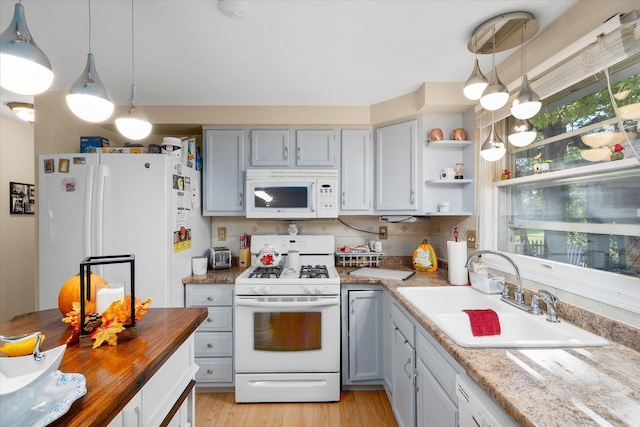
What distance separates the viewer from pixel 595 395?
79 centimetres

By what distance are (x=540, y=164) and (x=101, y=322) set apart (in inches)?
87.7

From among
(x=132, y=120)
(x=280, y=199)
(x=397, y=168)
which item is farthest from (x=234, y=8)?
(x=397, y=168)

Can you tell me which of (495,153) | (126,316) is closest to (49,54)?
(126,316)

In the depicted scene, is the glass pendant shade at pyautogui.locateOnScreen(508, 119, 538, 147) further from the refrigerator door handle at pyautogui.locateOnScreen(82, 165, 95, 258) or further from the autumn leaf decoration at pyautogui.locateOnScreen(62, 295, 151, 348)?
the refrigerator door handle at pyautogui.locateOnScreen(82, 165, 95, 258)

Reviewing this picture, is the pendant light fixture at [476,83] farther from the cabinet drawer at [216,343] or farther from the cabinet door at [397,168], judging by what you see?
the cabinet drawer at [216,343]

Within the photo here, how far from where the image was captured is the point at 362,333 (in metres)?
2.25

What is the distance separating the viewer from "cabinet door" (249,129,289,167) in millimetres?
2588

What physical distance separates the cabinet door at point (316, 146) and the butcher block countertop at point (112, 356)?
5.41 ft

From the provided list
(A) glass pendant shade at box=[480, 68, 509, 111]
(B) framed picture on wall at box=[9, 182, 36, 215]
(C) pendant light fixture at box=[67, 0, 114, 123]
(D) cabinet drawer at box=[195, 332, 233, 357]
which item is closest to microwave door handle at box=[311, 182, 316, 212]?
(D) cabinet drawer at box=[195, 332, 233, 357]

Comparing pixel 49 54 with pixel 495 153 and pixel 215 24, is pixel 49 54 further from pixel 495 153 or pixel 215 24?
pixel 495 153

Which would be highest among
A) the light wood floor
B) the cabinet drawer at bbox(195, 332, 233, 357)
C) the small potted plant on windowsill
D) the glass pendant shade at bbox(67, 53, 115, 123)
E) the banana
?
the glass pendant shade at bbox(67, 53, 115, 123)

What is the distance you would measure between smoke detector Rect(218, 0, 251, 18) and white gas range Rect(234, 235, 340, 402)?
1652 millimetres

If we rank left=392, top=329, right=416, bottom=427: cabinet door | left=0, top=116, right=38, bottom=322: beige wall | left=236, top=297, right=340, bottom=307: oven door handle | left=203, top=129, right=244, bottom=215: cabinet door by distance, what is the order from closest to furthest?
1. left=392, top=329, right=416, bottom=427: cabinet door
2. left=236, top=297, right=340, bottom=307: oven door handle
3. left=203, top=129, right=244, bottom=215: cabinet door
4. left=0, top=116, right=38, bottom=322: beige wall

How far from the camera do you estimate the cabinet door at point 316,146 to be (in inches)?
102
